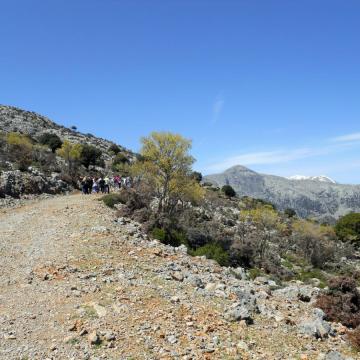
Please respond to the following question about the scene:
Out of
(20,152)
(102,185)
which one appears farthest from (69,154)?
(102,185)

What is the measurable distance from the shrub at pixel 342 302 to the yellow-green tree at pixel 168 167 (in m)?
13.7

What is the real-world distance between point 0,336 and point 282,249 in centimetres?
2831

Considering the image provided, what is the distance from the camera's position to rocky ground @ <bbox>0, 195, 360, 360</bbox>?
952cm

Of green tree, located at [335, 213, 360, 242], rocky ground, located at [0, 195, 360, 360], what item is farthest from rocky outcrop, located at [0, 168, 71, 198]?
green tree, located at [335, 213, 360, 242]

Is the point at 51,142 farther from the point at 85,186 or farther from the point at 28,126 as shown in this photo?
the point at 85,186

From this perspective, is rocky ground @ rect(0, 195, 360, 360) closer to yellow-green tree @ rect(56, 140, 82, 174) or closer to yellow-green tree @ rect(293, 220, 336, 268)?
yellow-green tree @ rect(293, 220, 336, 268)

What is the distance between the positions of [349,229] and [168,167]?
3161 cm

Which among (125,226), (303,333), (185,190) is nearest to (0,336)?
(303,333)

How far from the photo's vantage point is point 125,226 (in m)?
21.8

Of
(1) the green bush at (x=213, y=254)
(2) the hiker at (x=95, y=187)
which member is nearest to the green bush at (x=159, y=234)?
(1) the green bush at (x=213, y=254)

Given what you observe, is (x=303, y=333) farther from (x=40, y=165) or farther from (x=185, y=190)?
(x=40, y=165)

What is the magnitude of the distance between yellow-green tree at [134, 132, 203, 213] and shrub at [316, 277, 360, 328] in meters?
13.7

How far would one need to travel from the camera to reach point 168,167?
27484 millimetres

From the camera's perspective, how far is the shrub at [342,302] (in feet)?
43.3
